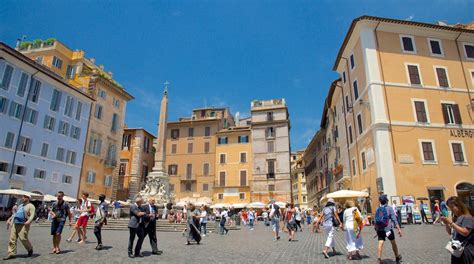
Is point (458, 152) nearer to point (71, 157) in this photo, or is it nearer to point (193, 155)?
point (193, 155)

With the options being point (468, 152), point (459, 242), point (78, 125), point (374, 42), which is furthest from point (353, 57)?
point (78, 125)

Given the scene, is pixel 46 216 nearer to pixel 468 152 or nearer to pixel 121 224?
pixel 121 224

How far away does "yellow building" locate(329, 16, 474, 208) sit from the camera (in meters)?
20.3

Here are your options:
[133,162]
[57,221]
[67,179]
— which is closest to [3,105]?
[67,179]

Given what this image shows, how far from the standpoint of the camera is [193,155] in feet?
148

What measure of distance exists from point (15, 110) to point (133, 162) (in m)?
18.3

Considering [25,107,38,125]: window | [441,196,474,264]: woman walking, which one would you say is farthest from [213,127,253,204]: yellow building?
[441,196,474,264]: woman walking

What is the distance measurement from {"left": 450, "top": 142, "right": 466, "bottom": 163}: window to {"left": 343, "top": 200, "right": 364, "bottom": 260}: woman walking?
17.9 meters

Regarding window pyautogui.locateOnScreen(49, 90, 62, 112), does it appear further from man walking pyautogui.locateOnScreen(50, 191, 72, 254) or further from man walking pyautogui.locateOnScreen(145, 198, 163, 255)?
man walking pyautogui.locateOnScreen(145, 198, 163, 255)

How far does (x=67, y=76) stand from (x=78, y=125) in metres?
7.82

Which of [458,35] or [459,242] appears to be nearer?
[459,242]

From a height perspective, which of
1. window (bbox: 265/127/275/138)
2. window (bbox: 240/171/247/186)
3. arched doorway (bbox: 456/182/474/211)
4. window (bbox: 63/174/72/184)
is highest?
window (bbox: 265/127/275/138)

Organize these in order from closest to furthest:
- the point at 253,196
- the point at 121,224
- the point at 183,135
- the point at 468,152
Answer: the point at 121,224, the point at 468,152, the point at 253,196, the point at 183,135

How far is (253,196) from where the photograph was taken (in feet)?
135
